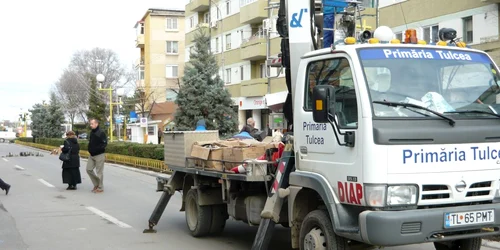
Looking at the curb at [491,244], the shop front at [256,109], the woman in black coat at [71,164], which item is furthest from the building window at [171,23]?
the curb at [491,244]

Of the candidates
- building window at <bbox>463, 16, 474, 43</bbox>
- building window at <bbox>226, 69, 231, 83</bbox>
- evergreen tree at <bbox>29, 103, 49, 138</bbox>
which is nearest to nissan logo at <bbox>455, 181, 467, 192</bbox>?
building window at <bbox>463, 16, 474, 43</bbox>

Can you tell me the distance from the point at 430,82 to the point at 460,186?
3.35 ft

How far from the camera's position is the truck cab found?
5.13m

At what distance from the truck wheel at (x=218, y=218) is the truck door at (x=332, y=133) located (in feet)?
10.2

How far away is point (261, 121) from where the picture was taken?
39000 mm

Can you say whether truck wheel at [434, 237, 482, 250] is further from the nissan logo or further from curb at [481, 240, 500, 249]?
curb at [481, 240, 500, 249]

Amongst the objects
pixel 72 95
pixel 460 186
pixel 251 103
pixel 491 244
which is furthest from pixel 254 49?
pixel 72 95

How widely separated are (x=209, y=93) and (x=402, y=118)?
22021 millimetres

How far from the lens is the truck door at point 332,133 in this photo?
5.42 meters

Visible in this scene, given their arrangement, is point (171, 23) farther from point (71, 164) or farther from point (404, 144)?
point (404, 144)

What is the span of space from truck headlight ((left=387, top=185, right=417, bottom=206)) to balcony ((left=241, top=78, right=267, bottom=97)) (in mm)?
30612

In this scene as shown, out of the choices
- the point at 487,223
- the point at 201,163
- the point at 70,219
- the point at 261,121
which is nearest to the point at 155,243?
the point at 201,163

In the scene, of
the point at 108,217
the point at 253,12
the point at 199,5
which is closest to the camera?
the point at 108,217

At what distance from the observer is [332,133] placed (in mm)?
5734
